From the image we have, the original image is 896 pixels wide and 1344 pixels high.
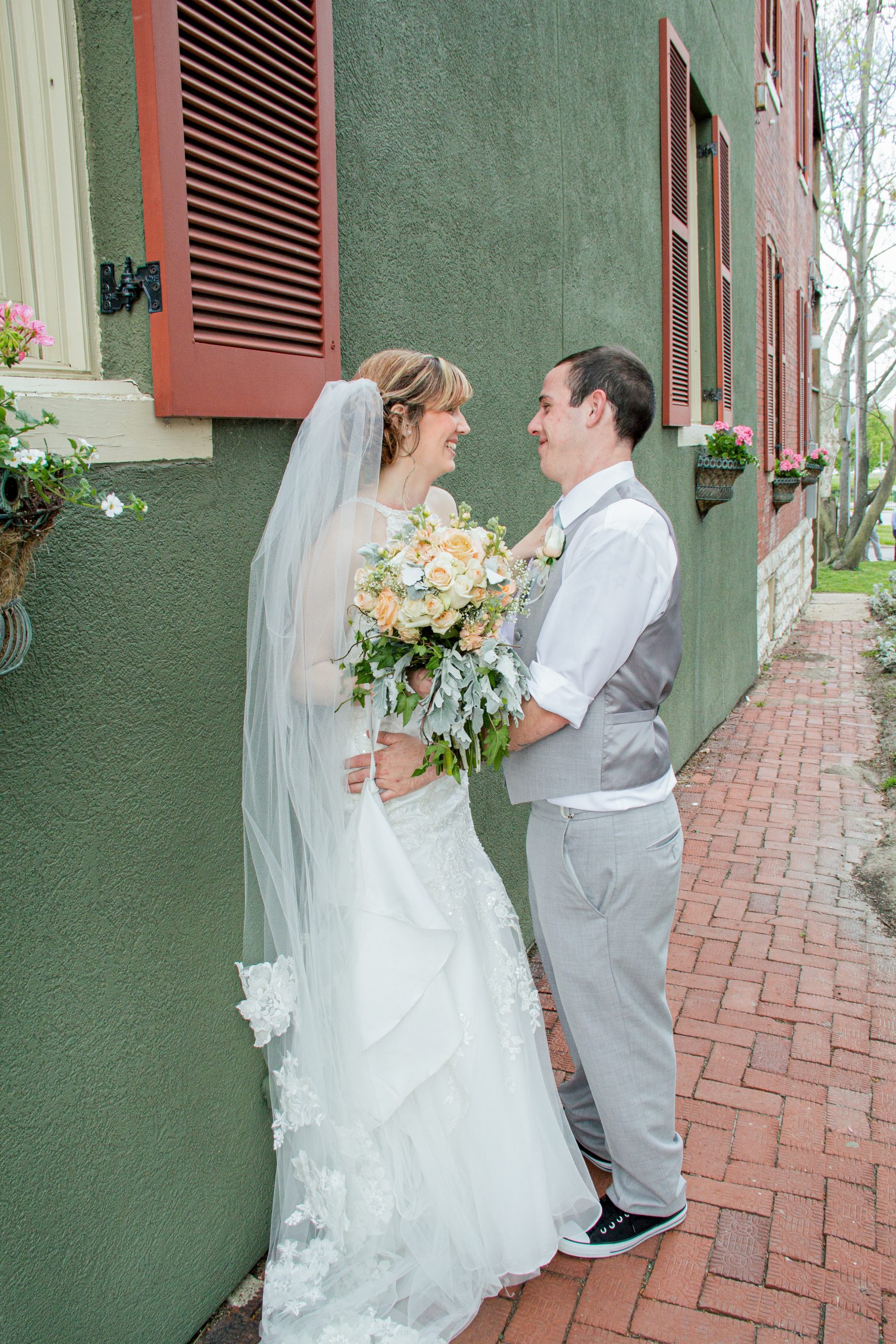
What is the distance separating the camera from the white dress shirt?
91.4 inches

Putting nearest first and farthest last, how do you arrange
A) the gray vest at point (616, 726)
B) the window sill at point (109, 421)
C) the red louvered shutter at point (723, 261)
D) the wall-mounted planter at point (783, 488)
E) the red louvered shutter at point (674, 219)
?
the window sill at point (109, 421), the gray vest at point (616, 726), the red louvered shutter at point (674, 219), the red louvered shutter at point (723, 261), the wall-mounted planter at point (783, 488)

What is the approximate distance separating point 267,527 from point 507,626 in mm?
686

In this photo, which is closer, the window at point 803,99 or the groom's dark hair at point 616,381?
the groom's dark hair at point 616,381

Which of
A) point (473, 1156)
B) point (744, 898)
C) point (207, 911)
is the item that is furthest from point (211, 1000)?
point (744, 898)

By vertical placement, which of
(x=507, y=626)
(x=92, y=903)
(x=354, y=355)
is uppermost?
(x=354, y=355)

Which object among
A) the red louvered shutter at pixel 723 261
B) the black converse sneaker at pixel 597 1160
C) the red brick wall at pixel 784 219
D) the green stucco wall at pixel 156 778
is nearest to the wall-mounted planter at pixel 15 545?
the green stucco wall at pixel 156 778

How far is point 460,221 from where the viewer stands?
11.4 ft

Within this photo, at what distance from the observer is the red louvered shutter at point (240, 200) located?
2.01 m

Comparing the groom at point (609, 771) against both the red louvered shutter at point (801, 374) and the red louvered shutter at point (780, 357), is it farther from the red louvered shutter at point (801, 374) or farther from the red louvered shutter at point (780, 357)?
the red louvered shutter at point (801, 374)

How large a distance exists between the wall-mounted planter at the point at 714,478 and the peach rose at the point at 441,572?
563cm

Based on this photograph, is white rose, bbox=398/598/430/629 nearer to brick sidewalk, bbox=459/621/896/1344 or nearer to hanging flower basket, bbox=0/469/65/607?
hanging flower basket, bbox=0/469/65/607

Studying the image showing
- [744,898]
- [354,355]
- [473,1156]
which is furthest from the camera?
[744,898]

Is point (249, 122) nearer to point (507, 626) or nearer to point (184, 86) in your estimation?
point (184, 86)

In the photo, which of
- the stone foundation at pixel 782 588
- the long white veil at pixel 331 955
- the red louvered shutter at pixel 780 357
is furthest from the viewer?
the red louvered shutter at pixel 780 357
